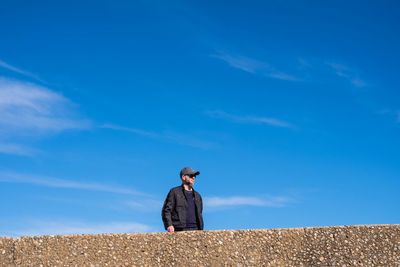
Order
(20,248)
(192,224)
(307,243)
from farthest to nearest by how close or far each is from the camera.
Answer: (192,224) → (307,243) → (20,248)

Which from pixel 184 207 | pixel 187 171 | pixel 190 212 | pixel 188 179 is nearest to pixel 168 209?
pixel 184 207

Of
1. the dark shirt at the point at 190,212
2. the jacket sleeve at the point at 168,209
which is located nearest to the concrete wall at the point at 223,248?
the jacket sleeve at the point at 168,209

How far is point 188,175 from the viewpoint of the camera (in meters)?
8.10

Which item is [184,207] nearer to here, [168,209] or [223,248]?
[168,209]

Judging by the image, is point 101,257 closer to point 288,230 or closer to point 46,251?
point 46,251

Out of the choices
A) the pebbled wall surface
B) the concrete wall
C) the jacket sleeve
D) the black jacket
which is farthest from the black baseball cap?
the pebbled wall surface

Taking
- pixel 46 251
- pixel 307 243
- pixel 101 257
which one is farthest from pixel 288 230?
pixel 46 251

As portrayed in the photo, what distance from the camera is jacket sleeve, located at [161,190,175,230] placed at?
793 cm

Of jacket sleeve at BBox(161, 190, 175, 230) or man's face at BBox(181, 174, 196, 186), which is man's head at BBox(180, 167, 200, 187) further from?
jacket sleeve at BBox(161, 190, 175, 230)

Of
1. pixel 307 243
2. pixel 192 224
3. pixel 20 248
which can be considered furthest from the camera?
pixel 192 224

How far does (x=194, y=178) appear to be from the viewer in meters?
8.20

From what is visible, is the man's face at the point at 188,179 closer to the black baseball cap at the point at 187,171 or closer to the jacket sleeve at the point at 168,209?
the black baseball cap at the point at 187,171

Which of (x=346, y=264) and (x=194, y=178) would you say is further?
(x=194, y=178)

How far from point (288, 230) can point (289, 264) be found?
489mm
